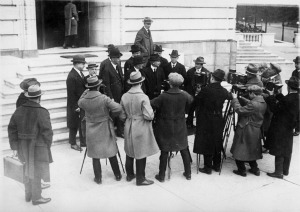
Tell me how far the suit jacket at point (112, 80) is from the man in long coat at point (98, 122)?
227 centimetres

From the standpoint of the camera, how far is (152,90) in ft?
30.3

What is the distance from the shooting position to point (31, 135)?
5.61 m

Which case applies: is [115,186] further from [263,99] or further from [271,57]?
[271,57]

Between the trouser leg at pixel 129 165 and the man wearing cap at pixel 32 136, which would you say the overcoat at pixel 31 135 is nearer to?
the man wearing cap at pixel 32 136

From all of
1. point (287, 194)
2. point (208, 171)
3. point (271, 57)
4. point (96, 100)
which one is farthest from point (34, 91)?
point (271, 57)

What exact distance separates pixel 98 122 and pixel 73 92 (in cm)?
198

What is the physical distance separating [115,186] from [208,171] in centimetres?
174

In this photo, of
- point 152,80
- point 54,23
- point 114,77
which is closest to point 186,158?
point 152,80

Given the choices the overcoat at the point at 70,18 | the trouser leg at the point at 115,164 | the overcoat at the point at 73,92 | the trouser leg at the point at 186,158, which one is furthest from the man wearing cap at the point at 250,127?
the overcoat at the point at 70,18

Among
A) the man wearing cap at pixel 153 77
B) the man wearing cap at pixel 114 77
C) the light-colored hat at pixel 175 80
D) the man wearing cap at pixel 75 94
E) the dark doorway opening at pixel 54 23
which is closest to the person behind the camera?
the light-colored hat at pixel 175 80

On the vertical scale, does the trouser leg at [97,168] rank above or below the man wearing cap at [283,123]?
below

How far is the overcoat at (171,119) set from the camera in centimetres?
654

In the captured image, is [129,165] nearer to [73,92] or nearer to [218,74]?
[218,74]

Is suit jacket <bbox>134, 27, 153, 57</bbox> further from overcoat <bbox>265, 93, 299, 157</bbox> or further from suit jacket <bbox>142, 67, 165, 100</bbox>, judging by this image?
overcoat <bbox>265, 93, 299, 157</bbox>
